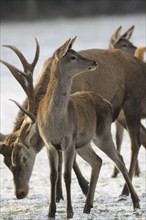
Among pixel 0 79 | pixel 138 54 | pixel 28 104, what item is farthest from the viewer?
pixel 0 79

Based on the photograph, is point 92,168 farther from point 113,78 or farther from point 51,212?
point 113,78

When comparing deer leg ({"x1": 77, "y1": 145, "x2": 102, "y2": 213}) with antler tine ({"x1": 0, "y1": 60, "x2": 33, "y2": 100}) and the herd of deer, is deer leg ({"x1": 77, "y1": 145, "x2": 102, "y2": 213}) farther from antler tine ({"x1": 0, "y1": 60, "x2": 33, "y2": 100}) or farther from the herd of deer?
antler tine ({"x1": 0, "y1": 60, "x2": 33, "y2": 100})

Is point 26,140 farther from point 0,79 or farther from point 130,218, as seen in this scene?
point 0,79

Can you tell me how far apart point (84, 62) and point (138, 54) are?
135 inches

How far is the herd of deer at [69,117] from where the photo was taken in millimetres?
8727

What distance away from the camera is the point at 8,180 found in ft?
37.8

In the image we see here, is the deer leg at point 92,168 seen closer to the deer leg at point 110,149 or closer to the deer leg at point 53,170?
the deer leg at point 110,149

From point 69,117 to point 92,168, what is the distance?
3.01 feet

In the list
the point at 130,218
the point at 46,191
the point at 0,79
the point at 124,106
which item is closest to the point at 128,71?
the point at 124,106

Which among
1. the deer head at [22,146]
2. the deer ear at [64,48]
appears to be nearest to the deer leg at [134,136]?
the deer head at [22,146]

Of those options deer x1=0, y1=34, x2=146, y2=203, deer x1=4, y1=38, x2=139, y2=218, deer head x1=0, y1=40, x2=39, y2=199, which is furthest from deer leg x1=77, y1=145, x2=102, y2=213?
deer x1=0, y1=34, x2=146, y2=203

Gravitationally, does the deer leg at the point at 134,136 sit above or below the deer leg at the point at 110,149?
below

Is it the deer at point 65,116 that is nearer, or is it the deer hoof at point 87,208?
the deer at point 65,116

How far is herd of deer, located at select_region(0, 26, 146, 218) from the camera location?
8.73m
